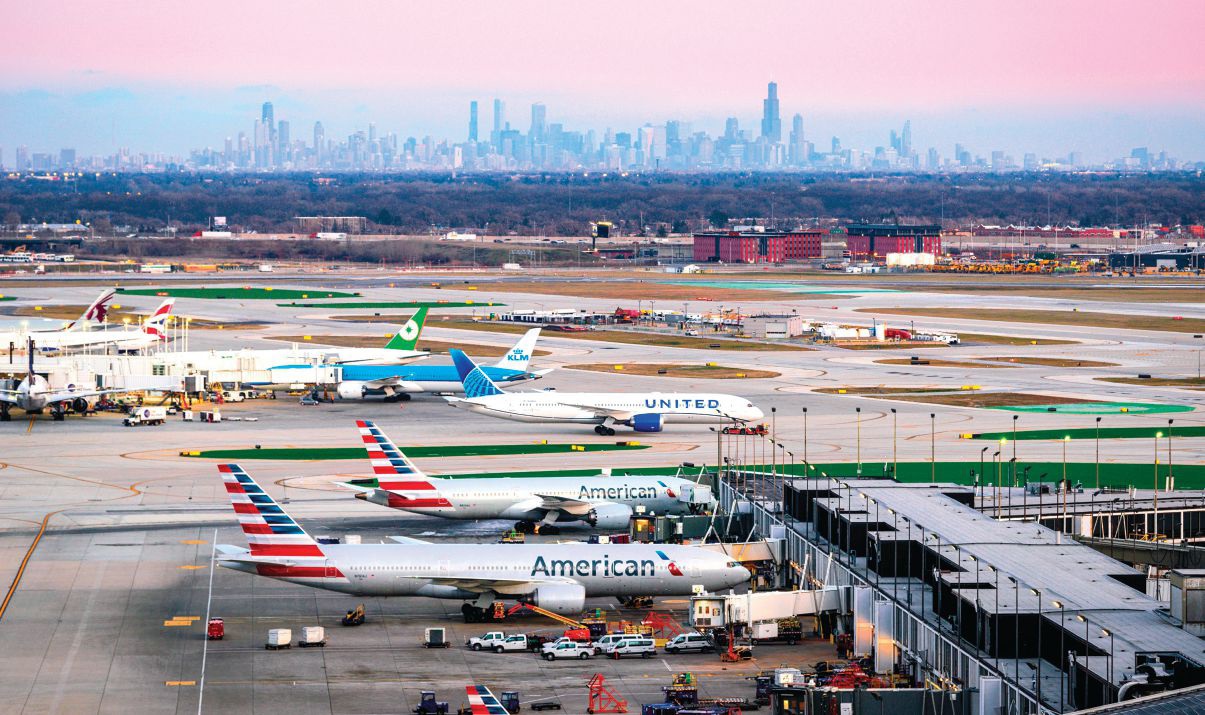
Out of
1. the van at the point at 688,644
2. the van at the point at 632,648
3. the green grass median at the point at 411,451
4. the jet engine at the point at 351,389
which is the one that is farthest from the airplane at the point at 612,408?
the van at the point at 632,648

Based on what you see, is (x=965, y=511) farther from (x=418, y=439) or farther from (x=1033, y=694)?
(x=418, y=439)

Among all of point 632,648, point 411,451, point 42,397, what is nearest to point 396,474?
point 632,648

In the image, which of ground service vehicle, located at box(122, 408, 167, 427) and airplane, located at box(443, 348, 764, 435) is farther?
ground service vehicle, located at box(122, 408, 167, 427)

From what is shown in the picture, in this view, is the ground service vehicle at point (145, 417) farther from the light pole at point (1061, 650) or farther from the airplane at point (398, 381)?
the light pole at point (1061, 650)

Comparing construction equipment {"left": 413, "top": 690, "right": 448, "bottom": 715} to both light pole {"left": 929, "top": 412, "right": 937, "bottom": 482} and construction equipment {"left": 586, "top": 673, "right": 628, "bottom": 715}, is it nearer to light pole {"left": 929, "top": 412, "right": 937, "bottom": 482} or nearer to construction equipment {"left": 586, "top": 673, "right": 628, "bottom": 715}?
construction equipment {"left": 586, "top": 673, "right": 628, "bottom": 715}

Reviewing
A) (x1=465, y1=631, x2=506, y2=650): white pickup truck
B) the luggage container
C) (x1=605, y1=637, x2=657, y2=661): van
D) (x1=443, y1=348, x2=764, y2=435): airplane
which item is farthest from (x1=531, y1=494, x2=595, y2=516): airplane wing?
(x1=443, y1=348, x2=764, y2=435): airplane
